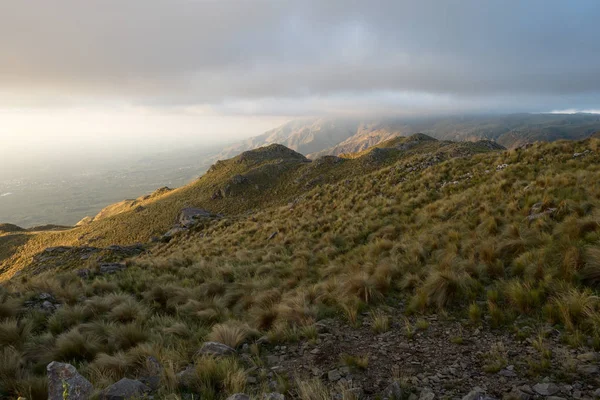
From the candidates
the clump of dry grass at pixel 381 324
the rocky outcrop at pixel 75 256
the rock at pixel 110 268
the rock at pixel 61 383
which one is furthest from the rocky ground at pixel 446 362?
the rocky outcrop at pixel 75 256

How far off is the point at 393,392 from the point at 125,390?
140 inches

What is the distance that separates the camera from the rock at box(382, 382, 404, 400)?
11.5ft

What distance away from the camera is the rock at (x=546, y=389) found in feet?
10.4

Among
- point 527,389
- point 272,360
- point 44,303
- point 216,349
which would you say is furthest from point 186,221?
point 527,389

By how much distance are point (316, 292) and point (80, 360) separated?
510 cm

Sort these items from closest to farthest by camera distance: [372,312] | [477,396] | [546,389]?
[477,396], [546,389], [372,312]

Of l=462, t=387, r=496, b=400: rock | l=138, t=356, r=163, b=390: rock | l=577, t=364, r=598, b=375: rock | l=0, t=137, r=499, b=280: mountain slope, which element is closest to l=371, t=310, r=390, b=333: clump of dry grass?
l=462, t=387, r=496, b=400: rock

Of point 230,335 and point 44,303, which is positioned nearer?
point 230,335

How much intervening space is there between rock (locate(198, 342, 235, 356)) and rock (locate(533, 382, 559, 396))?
428cm

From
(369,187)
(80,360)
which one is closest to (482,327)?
(80,360)

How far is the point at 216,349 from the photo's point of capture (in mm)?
4879

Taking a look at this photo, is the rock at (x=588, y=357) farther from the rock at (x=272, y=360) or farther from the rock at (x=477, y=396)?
Answer: the rock at (x=272, y=360)

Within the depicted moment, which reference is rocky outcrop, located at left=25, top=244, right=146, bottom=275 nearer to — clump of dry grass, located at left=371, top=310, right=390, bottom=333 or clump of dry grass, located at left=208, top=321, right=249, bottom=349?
clump of dry grass, located at left=208, top=321, right=249, bottom=349

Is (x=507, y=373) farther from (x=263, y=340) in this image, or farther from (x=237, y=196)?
(x=237, y=196)
